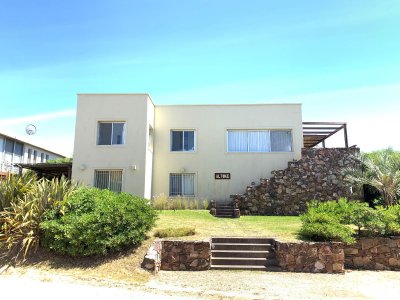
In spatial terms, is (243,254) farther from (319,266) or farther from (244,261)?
(319,266)

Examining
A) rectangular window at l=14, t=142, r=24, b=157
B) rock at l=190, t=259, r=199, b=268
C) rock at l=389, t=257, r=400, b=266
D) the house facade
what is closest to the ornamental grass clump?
rock at l=190, t=259, r=199, b=268

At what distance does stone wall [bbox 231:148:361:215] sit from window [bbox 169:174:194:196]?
9.07 ft

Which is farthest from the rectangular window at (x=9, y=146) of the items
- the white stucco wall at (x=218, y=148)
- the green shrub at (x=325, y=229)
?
the green shrub at (x=325, y=229)

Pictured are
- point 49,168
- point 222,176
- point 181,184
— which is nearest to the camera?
point 222,176

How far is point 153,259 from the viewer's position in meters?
7.95

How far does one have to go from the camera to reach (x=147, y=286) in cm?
689

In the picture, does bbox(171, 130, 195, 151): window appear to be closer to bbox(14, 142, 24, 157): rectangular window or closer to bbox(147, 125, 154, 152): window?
bbox(147, 125, 154, 152): window

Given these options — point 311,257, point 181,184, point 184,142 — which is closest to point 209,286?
point 311,257

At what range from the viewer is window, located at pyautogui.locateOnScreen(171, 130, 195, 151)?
19250 millimetres

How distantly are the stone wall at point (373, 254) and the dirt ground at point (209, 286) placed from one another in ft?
2.76

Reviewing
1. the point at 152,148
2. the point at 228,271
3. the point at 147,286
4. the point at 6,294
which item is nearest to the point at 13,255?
the point at 6,294

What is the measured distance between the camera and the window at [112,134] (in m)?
17.6

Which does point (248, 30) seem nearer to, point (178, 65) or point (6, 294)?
point (178, 65)

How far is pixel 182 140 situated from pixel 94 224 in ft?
37.8
